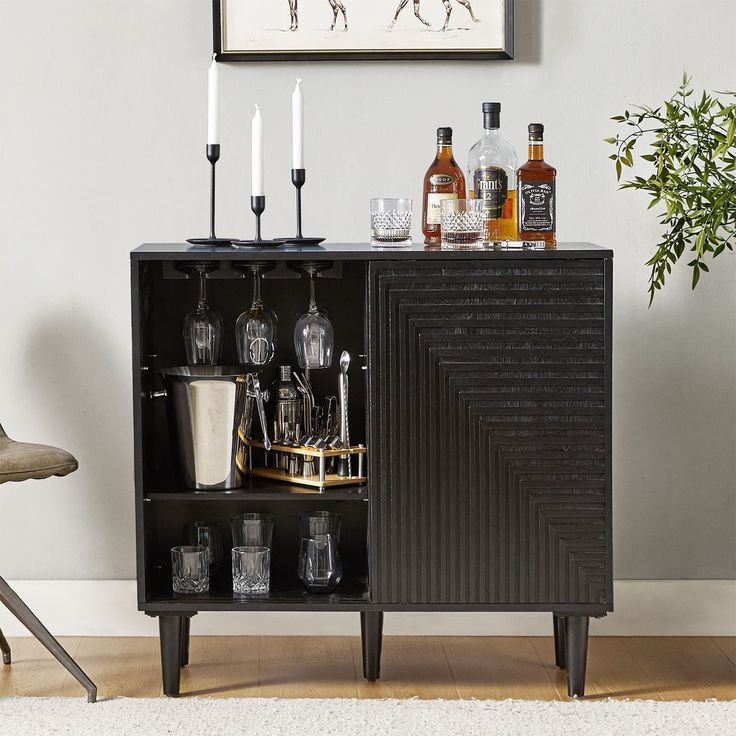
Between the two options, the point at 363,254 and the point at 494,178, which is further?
the point at 494,178

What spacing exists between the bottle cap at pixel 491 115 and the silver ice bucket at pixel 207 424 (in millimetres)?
811

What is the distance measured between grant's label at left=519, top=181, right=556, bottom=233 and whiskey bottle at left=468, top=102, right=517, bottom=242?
0.17 ft

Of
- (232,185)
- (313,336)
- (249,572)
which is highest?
(232,185)

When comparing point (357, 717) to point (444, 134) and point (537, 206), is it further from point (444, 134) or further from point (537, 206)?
point (444, 134)

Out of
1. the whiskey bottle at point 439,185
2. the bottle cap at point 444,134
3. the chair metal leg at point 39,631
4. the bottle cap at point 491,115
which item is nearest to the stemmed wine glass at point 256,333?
the whiskey bottle at point 439,185

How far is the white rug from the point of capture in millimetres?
2277

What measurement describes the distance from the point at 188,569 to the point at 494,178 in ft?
3.78

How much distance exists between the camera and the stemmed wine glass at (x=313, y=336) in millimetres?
2510

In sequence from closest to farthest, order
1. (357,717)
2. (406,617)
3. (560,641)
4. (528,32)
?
(357,717) < (560,641) < (528,32) < (406,617)

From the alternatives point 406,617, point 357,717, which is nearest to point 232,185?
point 406,617

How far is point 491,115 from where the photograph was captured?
2.46 meters

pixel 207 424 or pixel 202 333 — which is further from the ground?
pixel 202 333

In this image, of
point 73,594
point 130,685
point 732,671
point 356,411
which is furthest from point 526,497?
point 73,594

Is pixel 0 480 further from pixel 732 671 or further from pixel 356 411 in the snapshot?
pixel 732 671
